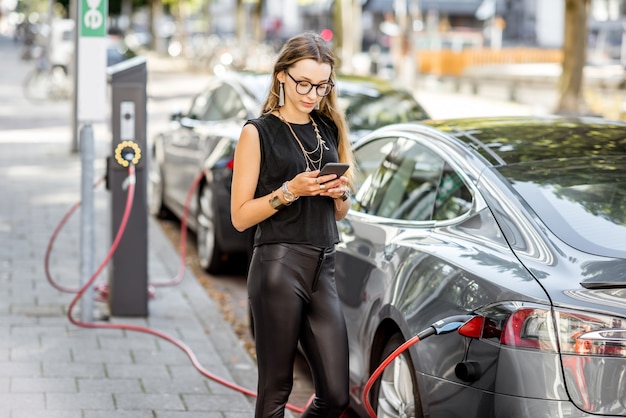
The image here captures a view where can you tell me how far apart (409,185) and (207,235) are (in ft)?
14.0

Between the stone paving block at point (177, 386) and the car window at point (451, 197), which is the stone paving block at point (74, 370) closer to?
the stone paving block at point (177, 386)

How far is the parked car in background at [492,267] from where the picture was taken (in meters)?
3.59

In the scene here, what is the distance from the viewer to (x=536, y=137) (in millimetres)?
5039

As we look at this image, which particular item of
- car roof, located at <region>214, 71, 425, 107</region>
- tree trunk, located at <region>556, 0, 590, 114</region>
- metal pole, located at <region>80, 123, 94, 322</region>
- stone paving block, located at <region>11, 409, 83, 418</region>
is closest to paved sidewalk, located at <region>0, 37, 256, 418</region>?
stone paving block, located at <region>11, 409, 83, 418</region>

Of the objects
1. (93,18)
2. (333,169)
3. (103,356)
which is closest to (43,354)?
(103,356)

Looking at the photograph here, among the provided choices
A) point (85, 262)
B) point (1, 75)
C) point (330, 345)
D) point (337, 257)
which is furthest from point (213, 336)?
point (1, 75)

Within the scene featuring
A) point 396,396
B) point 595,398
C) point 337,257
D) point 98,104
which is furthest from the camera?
point 98,104

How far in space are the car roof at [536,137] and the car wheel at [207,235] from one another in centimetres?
384

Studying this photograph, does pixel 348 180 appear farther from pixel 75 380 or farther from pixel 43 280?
pixel 43 280

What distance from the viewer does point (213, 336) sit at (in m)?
7.33

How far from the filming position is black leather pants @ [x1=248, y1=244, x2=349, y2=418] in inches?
158

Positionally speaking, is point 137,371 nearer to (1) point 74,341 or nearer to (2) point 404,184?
(1) point 74,341

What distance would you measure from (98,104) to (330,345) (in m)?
3.41

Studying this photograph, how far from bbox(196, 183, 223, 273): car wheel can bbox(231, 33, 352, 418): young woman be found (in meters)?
4.93
